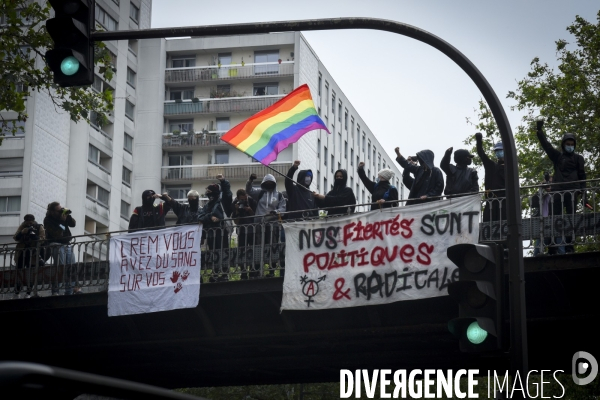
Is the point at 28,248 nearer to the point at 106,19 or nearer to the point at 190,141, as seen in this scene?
the point at 106,19

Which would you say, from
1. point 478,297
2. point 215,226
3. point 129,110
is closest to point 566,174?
point 215,226

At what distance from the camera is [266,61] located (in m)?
80.9

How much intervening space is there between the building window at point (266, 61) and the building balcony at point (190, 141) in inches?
228

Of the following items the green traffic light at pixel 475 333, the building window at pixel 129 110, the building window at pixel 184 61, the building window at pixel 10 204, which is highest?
the building window at pixel 184 61

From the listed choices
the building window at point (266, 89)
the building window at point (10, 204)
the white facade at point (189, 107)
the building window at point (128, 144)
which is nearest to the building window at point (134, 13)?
the white facade at point (189, 107)

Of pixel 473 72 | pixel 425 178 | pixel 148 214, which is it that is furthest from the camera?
pixel 148 214

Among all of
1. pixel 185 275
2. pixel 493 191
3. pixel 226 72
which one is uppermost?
pixel 226 72

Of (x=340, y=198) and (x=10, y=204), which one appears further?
(x=10, y=204)

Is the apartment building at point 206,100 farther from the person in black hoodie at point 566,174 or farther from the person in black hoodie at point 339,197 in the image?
the person in black hoodie at point 566,174

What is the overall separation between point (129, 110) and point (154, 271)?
58643mm

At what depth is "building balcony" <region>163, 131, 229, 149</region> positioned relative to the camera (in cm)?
7956

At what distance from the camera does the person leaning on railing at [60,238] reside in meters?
20.8

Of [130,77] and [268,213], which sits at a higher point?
[130,77]

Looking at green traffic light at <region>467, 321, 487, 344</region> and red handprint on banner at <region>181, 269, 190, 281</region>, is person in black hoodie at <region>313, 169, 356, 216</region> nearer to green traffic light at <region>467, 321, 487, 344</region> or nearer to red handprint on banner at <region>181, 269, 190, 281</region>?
red handprint on banner at <region>181, 269, 190, 281</region>
